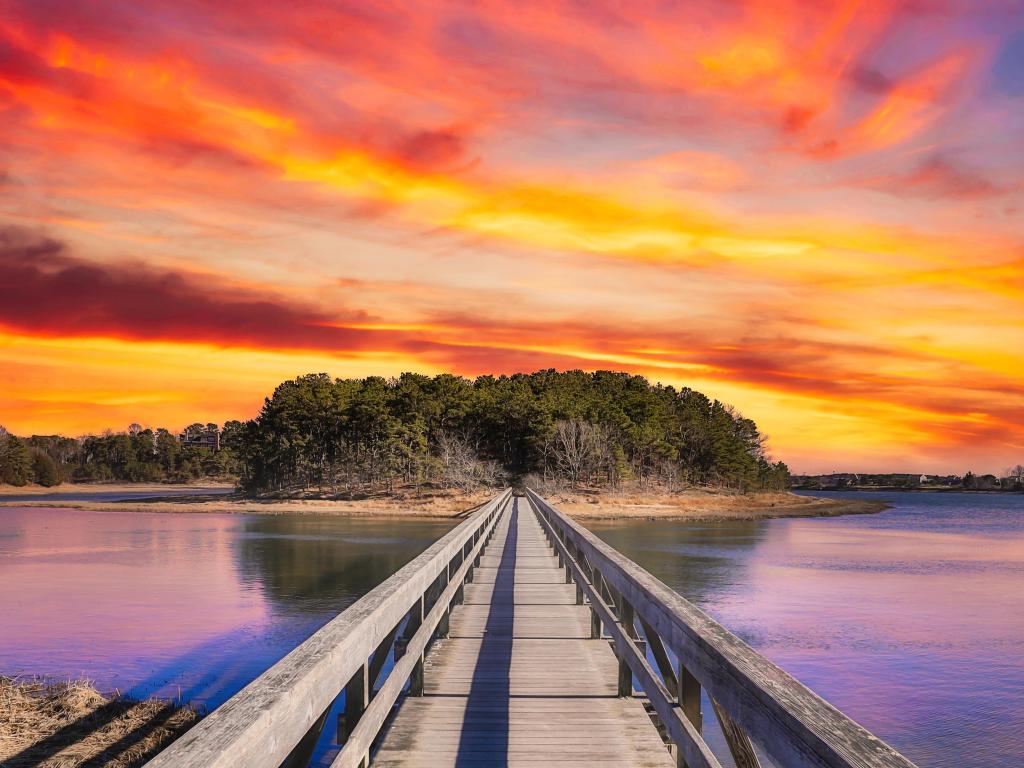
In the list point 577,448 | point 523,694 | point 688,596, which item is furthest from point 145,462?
point 523,694

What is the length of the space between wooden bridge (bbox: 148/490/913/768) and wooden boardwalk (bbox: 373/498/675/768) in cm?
2

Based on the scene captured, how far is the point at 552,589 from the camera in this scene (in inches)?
500

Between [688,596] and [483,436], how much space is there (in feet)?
214

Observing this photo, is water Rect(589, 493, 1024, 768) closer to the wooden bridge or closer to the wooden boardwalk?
the wooden bridge

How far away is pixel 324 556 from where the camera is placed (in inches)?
1441

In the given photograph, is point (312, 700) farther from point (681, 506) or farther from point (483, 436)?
point (483, 436)

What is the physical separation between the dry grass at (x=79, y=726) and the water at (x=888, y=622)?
8.71m

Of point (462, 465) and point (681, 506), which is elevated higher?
point (462, 465)

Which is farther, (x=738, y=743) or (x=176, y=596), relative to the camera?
(x=176, y=596)

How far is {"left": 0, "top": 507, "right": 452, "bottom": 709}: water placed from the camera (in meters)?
15.9

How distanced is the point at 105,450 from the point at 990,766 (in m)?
188

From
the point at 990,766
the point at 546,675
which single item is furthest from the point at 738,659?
the point at 990,766

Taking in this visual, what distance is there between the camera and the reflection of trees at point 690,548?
30125 mm

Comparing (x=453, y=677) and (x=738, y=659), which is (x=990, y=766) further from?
(x=738, y=659)
